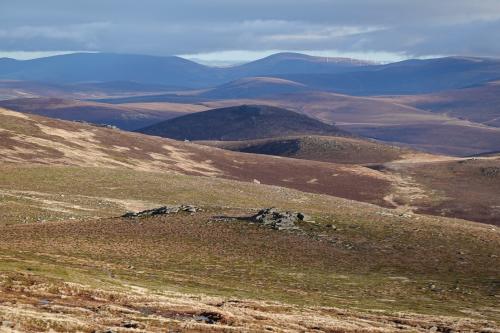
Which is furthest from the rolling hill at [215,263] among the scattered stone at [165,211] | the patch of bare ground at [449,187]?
the patch of bare ground at [449,187]

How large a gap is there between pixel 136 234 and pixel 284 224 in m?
14.3

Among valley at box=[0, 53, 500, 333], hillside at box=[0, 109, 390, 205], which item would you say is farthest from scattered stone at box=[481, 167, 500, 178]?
valley at box=[0, 53, 500, 333]

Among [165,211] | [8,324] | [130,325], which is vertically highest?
[8,324]

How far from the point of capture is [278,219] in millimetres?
69688

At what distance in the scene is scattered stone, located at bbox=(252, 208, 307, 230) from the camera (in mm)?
68312

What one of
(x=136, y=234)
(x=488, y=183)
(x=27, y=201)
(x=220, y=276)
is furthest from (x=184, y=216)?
(x=488, y=183)

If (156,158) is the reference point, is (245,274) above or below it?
above

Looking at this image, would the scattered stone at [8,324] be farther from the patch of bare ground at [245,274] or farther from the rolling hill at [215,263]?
the patch of bare ground at [245,274]

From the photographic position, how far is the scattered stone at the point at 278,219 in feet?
224

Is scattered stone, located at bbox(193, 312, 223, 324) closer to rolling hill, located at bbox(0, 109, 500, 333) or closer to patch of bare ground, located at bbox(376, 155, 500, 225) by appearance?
rolling hill, located at bbox(0, 109, 500, 333)

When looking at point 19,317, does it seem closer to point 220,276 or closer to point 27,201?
Answer: point 220,276

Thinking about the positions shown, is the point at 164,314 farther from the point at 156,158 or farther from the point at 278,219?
the point at 156,158

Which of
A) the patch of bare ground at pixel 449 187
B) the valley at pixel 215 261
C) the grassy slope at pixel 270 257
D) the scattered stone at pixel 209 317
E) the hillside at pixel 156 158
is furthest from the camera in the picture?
the patch of bare ground at pixel 449 187

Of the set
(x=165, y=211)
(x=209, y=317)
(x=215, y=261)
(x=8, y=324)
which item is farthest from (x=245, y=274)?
(x=8, y=324)
